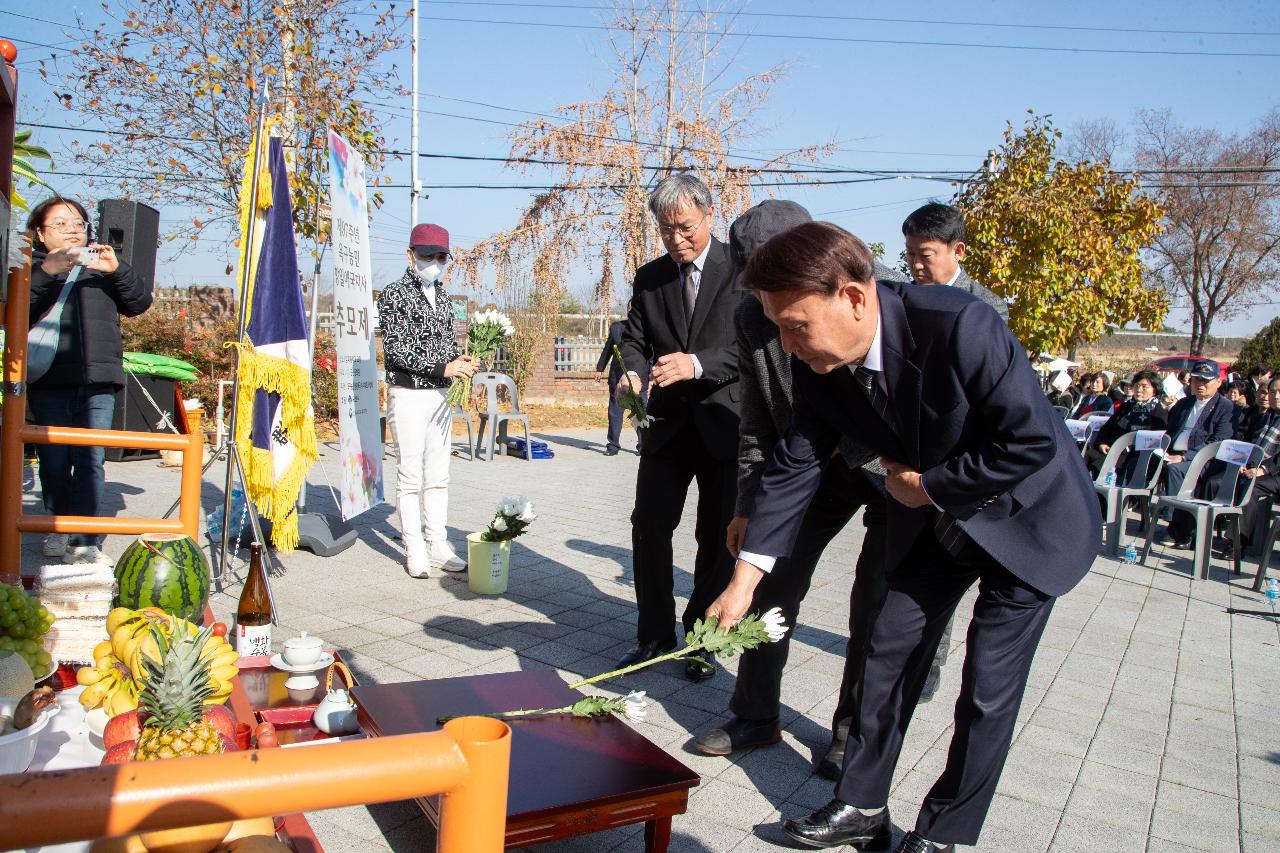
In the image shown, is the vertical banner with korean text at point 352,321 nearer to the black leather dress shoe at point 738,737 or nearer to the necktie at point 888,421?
the black leather dress shoe at point 738,737

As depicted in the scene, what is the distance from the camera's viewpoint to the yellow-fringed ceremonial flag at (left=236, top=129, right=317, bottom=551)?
194 inches

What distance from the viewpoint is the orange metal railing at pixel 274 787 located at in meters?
0.80

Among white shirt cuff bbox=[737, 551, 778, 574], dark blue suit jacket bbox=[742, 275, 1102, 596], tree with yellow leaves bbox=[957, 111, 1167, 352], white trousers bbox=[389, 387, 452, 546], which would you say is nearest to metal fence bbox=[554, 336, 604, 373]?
tree with yellow leaves bbox=[957, 111, 1167, 352]

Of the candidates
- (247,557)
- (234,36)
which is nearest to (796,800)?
(247,557)

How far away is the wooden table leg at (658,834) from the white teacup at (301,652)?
53.5 inches

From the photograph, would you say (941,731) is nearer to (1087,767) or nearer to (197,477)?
(1087,767)

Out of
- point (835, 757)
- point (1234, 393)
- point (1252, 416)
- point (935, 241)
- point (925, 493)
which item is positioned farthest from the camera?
point (1234, 393)

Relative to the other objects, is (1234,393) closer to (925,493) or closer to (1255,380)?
(1255,380)

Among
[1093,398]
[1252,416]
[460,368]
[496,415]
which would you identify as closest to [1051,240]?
[1093,398]

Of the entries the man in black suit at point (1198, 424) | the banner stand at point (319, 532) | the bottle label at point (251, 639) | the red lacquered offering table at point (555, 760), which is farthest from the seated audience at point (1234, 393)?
the bottle label at point (251, 639)

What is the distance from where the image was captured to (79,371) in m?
5.35

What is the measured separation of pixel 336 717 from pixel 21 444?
152cm

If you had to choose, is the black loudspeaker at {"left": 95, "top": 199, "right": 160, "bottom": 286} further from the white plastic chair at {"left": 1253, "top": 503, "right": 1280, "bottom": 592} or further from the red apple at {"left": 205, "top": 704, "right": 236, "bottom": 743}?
the white plastic chair at {"left": 1253, "top": 503, "right": 1280, "bottom": 592}

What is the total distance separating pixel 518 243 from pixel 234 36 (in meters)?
10.0
